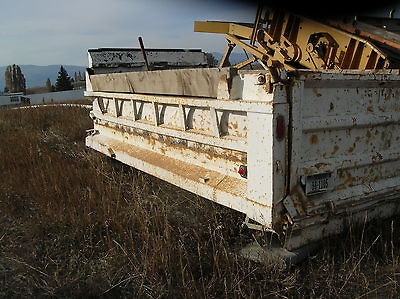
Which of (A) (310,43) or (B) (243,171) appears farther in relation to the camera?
(A) (310,43)

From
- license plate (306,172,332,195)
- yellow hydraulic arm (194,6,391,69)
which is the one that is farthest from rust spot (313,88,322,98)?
yellow hydraulic arm (194,6,391,69)

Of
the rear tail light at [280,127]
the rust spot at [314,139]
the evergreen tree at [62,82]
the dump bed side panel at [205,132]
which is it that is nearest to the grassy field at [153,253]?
the dump bed side panel at [205,132]

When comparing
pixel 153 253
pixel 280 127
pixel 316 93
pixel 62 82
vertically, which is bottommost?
pixel 153 253

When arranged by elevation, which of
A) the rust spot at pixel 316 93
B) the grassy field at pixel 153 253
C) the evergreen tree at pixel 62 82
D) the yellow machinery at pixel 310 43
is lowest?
the grassy field at pixel 153 253

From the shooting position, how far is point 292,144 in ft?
7.77

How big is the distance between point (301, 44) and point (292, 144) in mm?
2053

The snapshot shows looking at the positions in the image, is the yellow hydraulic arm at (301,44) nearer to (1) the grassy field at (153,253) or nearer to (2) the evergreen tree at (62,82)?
(1) the grassy field at (153,253)

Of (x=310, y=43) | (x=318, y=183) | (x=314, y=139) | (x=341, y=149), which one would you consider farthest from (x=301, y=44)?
(x=318, y=183)

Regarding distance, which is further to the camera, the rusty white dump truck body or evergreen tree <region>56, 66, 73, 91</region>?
evergreen tree <region>56, 66, 73, 91</region>

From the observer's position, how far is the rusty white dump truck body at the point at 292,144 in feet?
7.72

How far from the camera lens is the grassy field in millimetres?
2381

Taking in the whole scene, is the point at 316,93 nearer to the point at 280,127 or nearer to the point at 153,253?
the point at 280,127

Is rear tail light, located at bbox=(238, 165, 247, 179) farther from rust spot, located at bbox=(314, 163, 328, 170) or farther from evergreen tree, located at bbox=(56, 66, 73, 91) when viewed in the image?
evergreen tree, located at bbox=(56, 66, 73, 91)

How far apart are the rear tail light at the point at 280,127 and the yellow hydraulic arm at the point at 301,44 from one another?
103 centimetres
